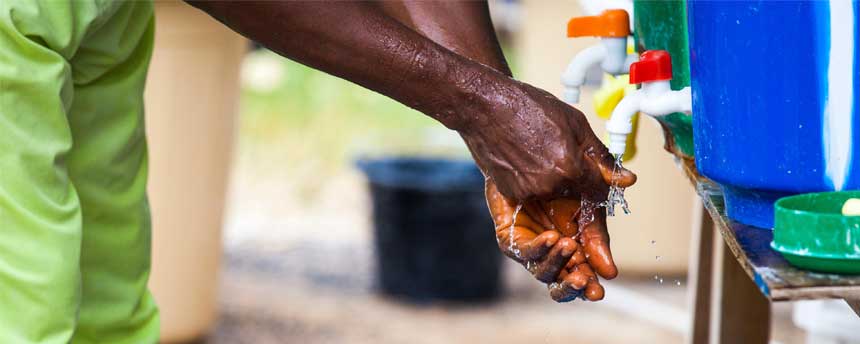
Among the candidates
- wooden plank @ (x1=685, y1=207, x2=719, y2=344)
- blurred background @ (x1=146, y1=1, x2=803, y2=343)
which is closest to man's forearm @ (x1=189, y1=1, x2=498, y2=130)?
wooden plank @ (x1=685, y1=207, x2=719, y2=344)

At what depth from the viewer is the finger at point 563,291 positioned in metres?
1.13

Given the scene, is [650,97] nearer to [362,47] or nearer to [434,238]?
[362,47]

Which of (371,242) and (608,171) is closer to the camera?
(608,171)

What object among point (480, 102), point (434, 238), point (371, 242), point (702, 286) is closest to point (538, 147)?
point (480, 102)

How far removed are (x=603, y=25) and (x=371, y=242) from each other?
178cm

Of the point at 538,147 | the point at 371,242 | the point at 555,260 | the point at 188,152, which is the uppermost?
the point at 538,147

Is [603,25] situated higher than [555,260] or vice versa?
[603,25]

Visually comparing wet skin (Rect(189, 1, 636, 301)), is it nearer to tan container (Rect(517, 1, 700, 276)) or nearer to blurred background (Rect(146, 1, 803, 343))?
blurred background (Rect(146, 1, 803, 343))

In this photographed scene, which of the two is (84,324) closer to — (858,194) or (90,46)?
(90,46)

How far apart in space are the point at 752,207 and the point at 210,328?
1712 mm

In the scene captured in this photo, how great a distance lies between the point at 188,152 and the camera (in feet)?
7.63

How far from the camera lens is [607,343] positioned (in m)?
2.61

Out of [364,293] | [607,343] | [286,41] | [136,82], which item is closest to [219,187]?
[364,293]

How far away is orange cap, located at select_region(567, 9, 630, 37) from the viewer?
1.31 meters
